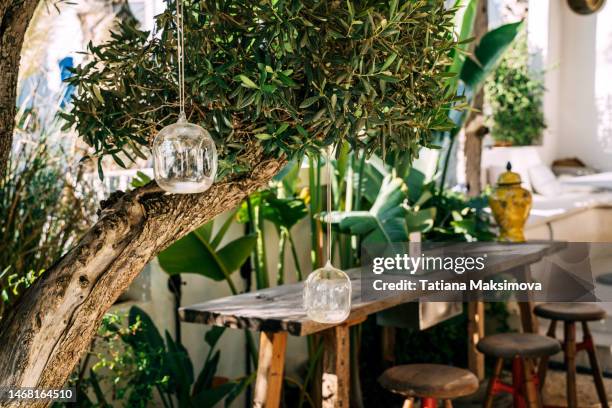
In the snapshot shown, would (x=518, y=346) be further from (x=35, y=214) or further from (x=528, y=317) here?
(x=35, y=214)

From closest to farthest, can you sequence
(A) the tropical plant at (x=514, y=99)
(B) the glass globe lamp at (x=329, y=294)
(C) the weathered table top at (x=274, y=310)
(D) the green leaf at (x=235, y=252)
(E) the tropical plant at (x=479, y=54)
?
(B) the glass globe lamp at (x=329, y=294) → (C) the weathered table top at (x=274, y=310) → (D) the green leaf at (x=235, y=252) → (E) the tropical plant at (x=479, y=54) → (A) the tropical plant at (x=514, y=99)

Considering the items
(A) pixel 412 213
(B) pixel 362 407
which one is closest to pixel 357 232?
(A) pixel 412 213

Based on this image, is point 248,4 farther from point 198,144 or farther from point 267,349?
point 267,349

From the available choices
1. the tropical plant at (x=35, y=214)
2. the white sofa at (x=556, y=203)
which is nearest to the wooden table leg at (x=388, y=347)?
the tropical plant at (x=35, y=214)

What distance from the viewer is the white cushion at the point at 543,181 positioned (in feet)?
27.1

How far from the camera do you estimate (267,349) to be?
269 centimetres

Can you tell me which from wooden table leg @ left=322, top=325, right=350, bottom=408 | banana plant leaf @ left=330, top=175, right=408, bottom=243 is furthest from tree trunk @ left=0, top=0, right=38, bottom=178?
banana plant leaf @ left=330, top=175, right=408, bottom=243

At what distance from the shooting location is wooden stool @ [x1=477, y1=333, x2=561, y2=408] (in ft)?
10.5

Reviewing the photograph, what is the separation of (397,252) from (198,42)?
7.78 ft

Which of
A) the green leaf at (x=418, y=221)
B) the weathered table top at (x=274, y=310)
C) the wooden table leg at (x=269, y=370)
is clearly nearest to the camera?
the weathered table top at (x=274, y=310)

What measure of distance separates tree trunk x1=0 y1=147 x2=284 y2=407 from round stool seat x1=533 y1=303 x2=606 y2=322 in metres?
2.64

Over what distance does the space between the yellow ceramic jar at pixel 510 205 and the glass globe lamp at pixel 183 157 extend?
9.19 feet

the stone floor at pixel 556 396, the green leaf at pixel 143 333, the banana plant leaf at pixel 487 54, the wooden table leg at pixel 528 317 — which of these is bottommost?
the stone floor at pixel 556 396

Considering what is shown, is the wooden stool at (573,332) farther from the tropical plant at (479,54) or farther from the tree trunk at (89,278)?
the tree trunk at (89,278)
